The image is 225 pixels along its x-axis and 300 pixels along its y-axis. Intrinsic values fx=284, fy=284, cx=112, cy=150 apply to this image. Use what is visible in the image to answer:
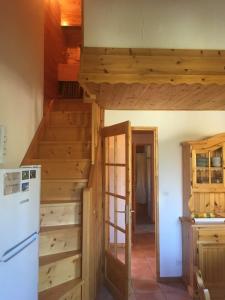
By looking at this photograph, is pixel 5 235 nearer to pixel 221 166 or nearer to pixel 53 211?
pixel 53 211

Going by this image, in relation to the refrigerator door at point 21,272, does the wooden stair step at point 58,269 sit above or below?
below

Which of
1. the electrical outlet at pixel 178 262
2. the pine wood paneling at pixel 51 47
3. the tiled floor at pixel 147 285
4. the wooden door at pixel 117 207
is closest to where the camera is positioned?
the wooden door at pixel 117 207

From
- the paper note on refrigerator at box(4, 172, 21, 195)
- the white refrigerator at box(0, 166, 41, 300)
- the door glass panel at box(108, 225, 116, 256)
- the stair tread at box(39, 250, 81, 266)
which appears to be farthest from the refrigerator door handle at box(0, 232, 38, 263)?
the door glass panel at box(108, 225, 116, 256)

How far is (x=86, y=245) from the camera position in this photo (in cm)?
288

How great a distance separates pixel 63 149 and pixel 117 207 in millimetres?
1056

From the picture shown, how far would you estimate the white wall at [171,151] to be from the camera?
4016 millimetres

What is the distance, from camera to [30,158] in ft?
11.5

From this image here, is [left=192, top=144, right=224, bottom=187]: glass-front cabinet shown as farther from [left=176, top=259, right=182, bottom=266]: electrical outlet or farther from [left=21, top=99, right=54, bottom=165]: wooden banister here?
[left=21, top=99, right=54, bottom=165]: wooden banister

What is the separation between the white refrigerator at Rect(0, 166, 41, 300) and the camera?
5.38 feet

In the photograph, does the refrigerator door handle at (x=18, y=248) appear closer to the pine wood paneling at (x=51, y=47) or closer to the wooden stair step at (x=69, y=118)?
the wooden stair step at (x=69, y=118)

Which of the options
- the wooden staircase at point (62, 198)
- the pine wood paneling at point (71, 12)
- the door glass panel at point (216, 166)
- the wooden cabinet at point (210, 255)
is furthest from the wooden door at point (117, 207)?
the pine wood paneling at point (71, 12)

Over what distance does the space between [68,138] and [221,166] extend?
2.14 m

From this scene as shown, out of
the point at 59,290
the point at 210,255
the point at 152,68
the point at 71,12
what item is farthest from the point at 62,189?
the point at 71,12

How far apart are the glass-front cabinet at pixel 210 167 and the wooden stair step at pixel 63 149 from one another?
1479mm
